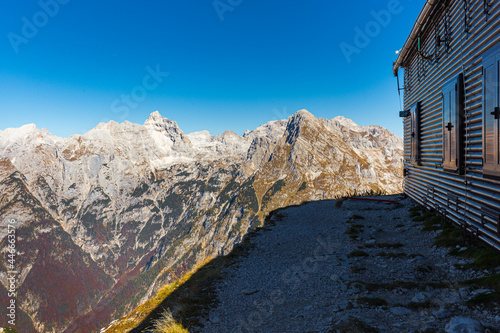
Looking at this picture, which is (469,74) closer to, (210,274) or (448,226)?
(448,226)

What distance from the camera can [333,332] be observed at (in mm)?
5922

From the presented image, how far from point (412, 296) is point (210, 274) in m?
8.45

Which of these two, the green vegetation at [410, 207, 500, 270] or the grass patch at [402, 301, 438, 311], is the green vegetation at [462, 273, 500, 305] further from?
the green vegetation at [410, 207, 500, 270]

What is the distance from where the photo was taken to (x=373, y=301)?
22.7 feet

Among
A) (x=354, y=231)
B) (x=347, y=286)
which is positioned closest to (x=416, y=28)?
(x=354, y=231)

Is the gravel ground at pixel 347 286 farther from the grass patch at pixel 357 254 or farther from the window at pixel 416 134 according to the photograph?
the window at pixel 416 134

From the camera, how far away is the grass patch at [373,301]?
6.76 meters

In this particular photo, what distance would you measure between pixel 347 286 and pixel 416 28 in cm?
1960

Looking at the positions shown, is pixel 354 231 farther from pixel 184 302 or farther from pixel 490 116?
pixel 184 302

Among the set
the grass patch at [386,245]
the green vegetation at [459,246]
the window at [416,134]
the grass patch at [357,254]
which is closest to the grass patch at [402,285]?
the green vegetation at [459,246]

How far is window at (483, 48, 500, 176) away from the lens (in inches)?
332

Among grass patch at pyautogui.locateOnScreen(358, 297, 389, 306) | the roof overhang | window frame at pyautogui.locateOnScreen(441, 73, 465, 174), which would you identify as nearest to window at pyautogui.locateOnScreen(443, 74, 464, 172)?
window frame at pyautogui.locateOnScreen(441, 73, 465, 174)

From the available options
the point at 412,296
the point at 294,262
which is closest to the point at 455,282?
the point at 412,296

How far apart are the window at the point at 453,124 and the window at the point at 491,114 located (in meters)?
2.27
